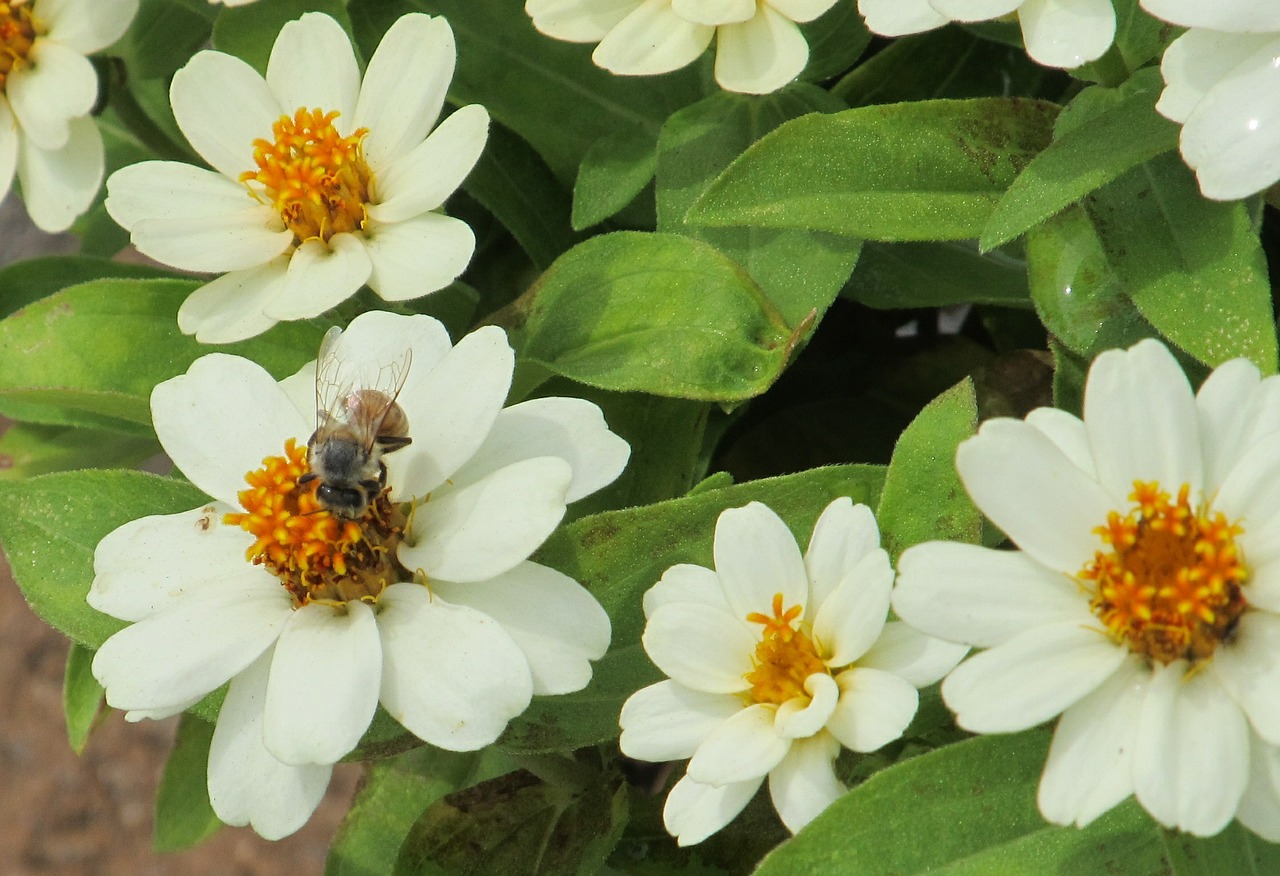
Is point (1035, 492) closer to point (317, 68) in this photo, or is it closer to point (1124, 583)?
point (1124, 583)

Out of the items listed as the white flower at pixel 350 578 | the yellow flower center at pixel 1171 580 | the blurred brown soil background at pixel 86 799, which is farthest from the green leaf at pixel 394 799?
the blurred brown soil background at pixel 86 799

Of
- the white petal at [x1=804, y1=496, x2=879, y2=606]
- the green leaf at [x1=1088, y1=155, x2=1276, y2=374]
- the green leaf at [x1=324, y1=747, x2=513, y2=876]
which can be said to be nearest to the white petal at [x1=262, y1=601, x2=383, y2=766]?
the white petal at [x1=804, y1=496, x2=879, y2=606]

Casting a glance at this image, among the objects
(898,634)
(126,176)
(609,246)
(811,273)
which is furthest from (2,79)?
(898,634)

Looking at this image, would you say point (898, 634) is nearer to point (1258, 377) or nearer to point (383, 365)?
point (1258, 377)

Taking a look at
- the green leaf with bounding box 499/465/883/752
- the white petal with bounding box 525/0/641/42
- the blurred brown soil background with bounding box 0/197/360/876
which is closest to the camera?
the green leaf with bounding box 499/465/883/752

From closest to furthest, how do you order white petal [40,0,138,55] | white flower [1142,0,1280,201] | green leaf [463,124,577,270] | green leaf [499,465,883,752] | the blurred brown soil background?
white flower [1142,0,1280,201], green leaf [499,465,883,752], white petal [40,0,138,55], green leaf [463,124,577,270], the blurred brown soil background

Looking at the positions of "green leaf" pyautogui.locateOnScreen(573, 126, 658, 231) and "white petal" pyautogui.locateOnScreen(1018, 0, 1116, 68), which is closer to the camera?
"white petal" pyautogui.locateOnScreen(1018, 0, 1116, 68)

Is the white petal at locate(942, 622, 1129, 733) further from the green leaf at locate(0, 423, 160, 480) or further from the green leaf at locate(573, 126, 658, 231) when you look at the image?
the green leaf at locate(0, 423, 160, 480)
